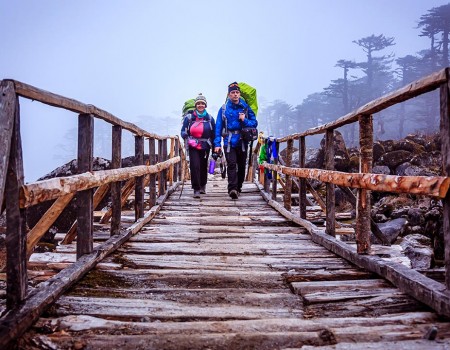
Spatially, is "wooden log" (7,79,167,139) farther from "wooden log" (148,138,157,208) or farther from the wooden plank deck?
"wooden log" (148,138,157,208)

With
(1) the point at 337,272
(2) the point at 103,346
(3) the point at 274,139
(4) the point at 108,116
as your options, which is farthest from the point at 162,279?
(3) the point at 274,139

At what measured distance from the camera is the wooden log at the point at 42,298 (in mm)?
2091

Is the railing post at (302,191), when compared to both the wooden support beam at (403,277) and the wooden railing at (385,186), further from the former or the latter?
the wooden support beam at (403,277)

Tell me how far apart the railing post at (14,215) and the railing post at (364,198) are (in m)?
2.87

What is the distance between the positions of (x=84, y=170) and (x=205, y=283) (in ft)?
4.95

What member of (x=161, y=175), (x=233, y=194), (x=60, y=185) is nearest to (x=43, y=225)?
(x=60, y=185)

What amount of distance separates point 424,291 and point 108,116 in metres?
3.33

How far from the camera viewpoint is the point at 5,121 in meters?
2.21

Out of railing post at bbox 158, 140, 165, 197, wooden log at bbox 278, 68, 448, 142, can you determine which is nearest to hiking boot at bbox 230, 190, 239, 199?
railing post at bbox 158, 140, 165, 197

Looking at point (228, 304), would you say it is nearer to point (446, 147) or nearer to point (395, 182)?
point (395, 182)

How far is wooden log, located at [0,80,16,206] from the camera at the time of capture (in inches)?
84.5

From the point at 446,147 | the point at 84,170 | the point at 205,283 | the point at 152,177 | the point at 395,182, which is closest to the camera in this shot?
the point at 446,147

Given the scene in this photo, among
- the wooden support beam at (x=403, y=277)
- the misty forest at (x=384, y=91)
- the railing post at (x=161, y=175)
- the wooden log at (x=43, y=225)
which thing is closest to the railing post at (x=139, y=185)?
the railing post at (x=161, y=175)

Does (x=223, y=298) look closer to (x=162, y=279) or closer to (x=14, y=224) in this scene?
(x=162, y=279)
